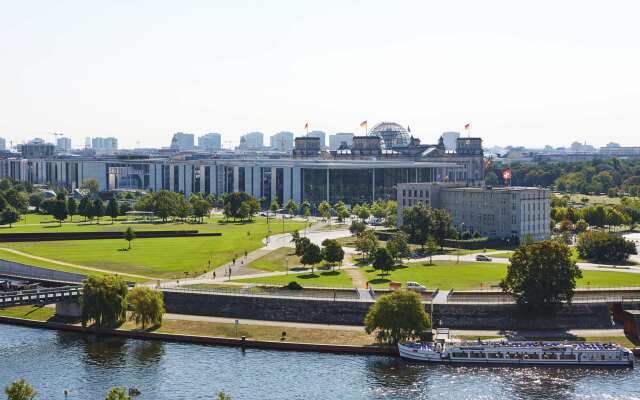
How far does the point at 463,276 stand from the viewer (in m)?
79.4

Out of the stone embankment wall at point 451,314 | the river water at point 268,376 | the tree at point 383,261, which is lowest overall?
the river water at point 268,376

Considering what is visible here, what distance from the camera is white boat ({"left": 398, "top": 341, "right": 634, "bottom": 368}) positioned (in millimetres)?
58844

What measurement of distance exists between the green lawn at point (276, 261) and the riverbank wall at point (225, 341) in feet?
70.2

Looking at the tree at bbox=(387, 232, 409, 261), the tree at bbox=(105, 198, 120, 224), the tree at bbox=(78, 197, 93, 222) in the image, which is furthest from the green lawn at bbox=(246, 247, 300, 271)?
the tree at bbox=(105, 198, 120, 224)

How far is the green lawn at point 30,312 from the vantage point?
71625mm

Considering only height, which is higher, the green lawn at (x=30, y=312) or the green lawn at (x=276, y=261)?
the green lawn at (x=276, y=261)

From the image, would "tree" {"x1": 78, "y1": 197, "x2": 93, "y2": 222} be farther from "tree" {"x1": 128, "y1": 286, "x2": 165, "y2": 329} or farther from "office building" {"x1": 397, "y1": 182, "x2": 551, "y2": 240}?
"tree" {"x1": 128, "y1": 286, "x2": 165, "y2": 329}

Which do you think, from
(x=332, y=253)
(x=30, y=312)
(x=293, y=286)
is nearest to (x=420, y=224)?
(x=332, y=253)

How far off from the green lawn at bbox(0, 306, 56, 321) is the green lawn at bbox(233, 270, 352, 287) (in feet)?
52.0

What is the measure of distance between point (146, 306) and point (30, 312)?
1253cm

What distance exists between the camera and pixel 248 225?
130m

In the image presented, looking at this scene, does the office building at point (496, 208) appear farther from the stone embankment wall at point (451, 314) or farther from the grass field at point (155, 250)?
the stone embankment wall at point (451, 314)

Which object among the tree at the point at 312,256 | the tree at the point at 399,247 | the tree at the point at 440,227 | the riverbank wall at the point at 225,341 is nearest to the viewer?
the riverbank wall at the point at 225,341

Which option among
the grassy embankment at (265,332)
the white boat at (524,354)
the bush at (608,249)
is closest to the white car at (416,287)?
the grassy embankment at (265,332)
